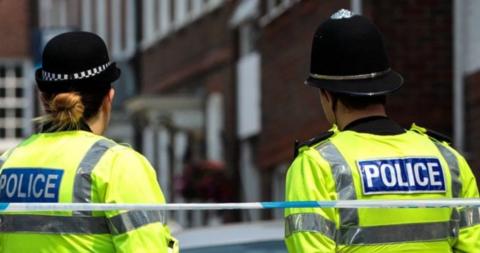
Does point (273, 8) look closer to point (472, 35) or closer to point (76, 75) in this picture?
point (472, 35)

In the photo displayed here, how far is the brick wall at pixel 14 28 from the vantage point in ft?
140

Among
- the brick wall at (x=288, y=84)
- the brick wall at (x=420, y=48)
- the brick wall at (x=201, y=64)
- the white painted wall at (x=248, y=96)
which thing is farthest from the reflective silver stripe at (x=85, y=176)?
the brick wall at (x=201, y=64)

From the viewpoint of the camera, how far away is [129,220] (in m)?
5.12

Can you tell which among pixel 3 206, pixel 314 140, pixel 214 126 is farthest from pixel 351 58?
pixel 214 126

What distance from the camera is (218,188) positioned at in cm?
2412

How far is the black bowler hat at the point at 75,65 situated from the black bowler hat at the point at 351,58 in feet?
2.26

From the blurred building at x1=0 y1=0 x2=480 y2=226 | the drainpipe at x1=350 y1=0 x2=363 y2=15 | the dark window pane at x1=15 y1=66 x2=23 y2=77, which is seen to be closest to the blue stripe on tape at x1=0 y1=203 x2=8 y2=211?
the blurred building at x1=0 y1=0 x2=480 y2=226

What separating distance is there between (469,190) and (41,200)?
133cm

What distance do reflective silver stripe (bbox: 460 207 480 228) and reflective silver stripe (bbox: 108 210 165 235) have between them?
93cm

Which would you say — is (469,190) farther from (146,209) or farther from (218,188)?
(218,188)

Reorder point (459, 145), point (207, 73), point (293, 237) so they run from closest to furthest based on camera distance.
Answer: point (293, 237) < point (459, 145) < point (207, 73)

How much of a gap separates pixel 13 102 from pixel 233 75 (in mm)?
18950

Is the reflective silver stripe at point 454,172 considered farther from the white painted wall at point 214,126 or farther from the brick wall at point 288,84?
the white painted wall at point 214,126

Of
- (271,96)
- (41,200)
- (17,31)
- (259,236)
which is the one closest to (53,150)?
(41,200)
